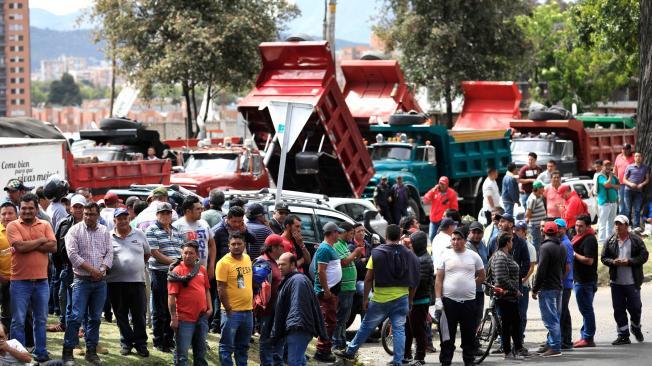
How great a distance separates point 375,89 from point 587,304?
20.0 meters

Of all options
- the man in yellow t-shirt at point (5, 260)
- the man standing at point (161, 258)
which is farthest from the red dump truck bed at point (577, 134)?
the man in yellow t-shirt at point (5, 260)

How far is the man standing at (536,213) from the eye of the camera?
71.5 ft

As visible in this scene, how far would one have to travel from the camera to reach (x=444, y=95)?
52.7 meters

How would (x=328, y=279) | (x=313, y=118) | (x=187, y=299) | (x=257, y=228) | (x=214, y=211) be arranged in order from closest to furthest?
1. (x=187, y=299)
2. (x=257, y=228)
3. (x=328, y=279)
4. (x=214, y=211)
5. (x=313, y=118)

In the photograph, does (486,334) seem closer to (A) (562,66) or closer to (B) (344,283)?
(B) (344,283)

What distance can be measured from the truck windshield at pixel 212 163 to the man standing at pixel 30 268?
15.2m

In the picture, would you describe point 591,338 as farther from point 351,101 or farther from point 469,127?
point 469,127

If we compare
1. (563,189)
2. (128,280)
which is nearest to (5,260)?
(128,280)

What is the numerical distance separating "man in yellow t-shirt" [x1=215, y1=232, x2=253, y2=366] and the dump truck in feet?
54.8

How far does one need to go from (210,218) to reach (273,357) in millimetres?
2467

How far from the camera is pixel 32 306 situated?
40.0 feet

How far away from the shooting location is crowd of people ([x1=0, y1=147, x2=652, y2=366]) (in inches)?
477

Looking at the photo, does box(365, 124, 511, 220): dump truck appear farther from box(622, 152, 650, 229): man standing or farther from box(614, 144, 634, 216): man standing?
box(622, 152, 650, 229): man standing

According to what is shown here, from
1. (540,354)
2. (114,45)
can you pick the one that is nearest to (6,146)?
(540,354)
